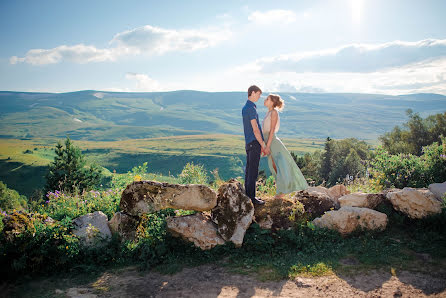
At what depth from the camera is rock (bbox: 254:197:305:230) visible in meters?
7.80

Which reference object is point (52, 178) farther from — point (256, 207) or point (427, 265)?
point (427, 265)

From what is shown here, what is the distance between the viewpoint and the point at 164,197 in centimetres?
761

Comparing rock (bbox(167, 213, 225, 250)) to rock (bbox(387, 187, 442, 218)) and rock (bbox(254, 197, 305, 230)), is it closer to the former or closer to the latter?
rock (bbox(254, 197, 305, 230))

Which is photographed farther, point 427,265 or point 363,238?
point 363,238

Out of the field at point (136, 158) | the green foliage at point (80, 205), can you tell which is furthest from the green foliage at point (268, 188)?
the field at point (136, 158)

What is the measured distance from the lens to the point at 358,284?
5.73 meters

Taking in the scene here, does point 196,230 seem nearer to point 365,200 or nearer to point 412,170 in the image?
point 365,200

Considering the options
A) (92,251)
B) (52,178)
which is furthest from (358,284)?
(52,178)

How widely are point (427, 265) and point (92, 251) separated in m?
7.31

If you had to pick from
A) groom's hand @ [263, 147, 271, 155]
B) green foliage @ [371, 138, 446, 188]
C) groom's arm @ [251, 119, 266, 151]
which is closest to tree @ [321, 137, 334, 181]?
green foliage @ [371, 138, 446, 188]

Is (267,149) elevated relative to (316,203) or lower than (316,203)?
elevated

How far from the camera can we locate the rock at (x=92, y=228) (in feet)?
23.9

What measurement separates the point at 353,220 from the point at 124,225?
581cm

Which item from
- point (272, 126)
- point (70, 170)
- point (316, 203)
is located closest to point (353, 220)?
point (316, 203)
